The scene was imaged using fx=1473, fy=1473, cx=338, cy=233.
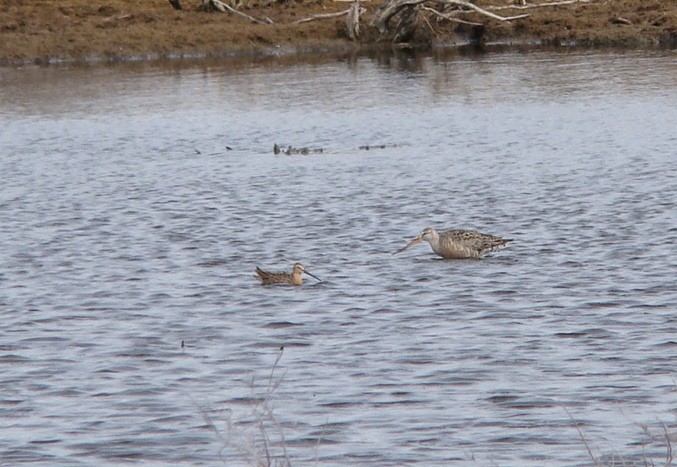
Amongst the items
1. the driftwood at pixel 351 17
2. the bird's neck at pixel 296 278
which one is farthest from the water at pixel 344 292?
the driftwood at pixel 351 17

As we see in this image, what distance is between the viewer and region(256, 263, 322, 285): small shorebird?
45.6 ft

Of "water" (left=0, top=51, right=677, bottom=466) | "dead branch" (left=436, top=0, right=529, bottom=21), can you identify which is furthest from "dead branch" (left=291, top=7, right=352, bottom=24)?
"water" (left=0, top=51, right=677, bottom=466)

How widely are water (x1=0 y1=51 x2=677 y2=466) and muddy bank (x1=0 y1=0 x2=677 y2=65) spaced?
16650mm

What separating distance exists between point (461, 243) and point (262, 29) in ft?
119

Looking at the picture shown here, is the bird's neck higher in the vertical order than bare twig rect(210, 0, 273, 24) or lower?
lower

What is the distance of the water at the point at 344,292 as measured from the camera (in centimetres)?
894

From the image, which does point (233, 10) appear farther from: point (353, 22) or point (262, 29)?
point (353, 22)

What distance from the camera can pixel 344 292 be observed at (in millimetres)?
13805

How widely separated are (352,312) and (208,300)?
158cm

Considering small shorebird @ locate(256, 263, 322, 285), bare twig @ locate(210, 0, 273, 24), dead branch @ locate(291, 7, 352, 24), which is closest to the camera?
small shorebird @ locate(256, 263, 322, 285)

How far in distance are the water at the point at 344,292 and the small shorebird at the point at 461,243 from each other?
0.13m

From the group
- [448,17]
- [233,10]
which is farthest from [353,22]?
[233,10]

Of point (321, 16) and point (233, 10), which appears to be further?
point (233, 10)

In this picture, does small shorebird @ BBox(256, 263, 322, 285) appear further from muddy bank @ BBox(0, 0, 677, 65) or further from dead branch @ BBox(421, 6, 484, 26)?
dead branch @ BBox(421, 6, 484, 26)
